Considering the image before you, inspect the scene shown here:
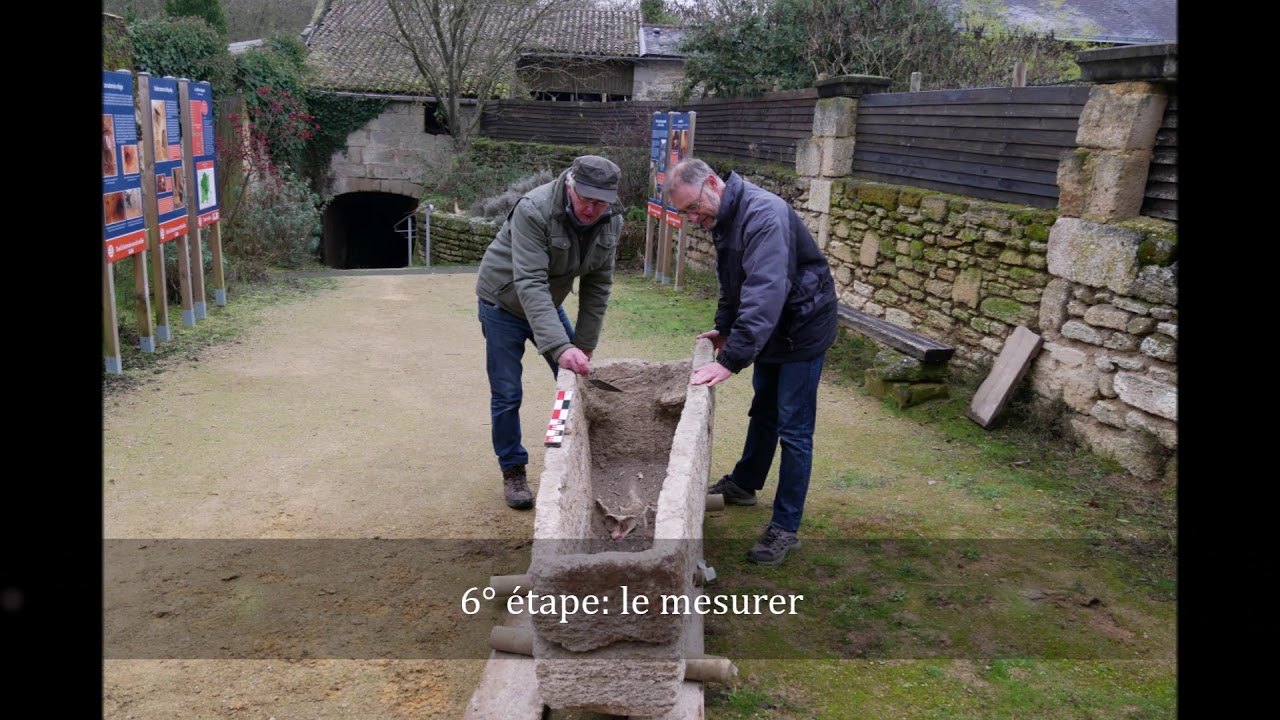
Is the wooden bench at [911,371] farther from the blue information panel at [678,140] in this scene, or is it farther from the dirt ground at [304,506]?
the blue information panel at [678,140]

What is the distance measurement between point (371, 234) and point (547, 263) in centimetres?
A: 1883

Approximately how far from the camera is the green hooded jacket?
4.09 meters

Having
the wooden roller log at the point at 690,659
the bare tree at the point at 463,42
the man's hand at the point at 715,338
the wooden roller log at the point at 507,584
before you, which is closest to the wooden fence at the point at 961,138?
the man's hand at the point at 715,338

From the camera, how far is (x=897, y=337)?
6.80m

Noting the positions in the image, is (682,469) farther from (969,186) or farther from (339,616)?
(969,186)

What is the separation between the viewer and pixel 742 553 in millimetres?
4230

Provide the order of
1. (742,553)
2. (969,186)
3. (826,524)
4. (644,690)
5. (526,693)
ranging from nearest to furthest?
(644,690) → (526,693) → (742,553) → (826,524) → (969,186)

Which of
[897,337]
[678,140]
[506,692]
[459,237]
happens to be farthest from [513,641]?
[459,237]

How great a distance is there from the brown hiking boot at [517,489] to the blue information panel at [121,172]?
345 cm

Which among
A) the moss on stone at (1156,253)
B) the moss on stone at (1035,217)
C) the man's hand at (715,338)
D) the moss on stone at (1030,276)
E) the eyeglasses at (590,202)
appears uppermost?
the eyeglasses at (590,202)

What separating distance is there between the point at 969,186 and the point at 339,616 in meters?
5.37

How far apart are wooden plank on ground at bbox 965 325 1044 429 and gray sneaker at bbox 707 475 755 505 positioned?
6.69ft

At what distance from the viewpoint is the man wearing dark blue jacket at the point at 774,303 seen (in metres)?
3.77
